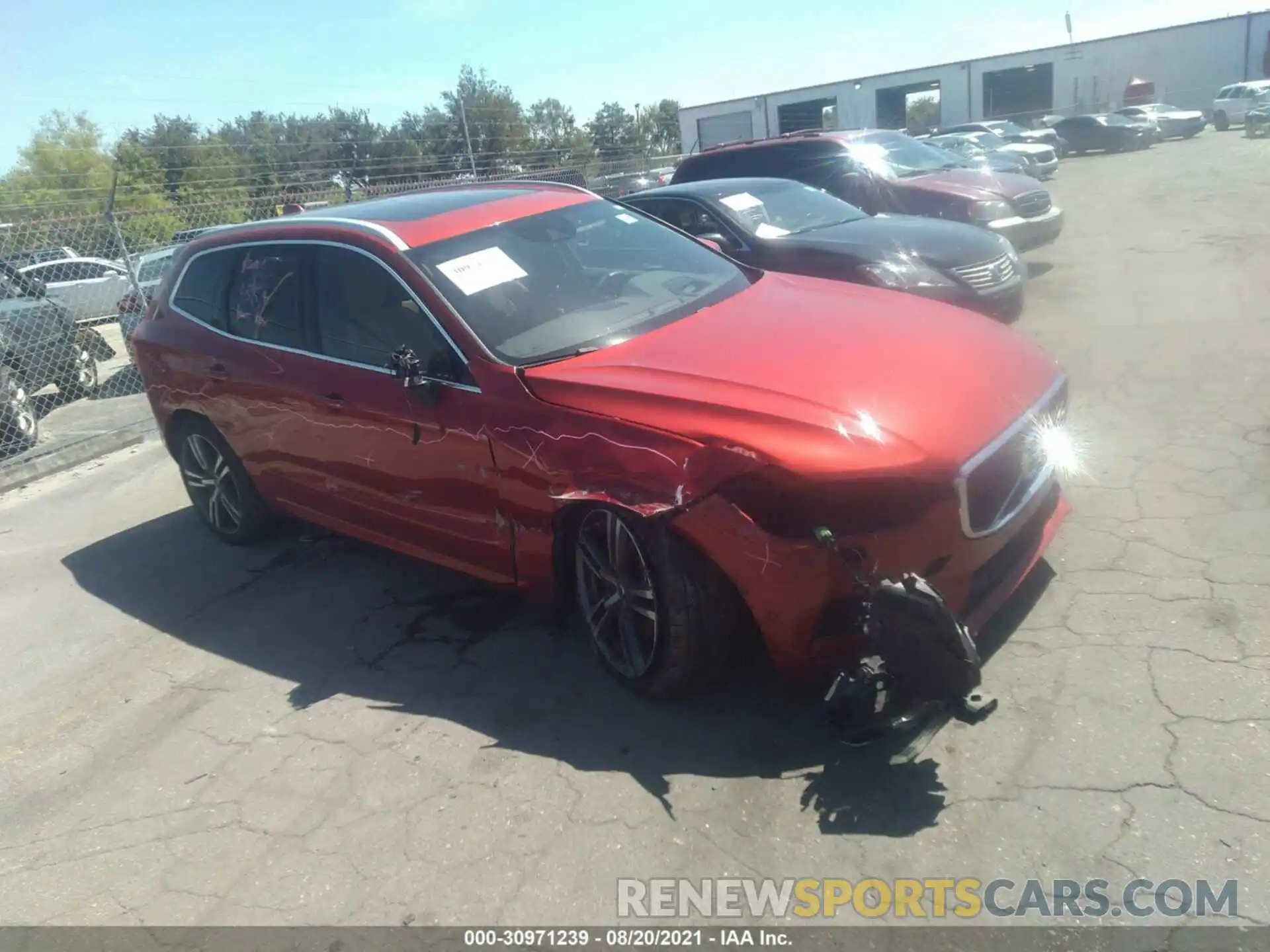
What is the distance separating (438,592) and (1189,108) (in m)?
51.8

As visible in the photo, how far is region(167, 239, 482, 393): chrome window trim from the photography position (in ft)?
12.8

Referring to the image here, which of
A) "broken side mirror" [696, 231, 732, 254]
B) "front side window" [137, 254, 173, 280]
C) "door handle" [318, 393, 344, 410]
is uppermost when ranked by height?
"front side window" [137, 254, 173, 280]

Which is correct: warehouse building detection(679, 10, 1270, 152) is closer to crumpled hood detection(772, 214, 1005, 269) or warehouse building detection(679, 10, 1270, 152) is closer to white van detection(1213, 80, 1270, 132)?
white van detection(1213, 80, 1270, 132)

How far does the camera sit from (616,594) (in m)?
3.53

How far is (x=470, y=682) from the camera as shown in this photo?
13.1 feet

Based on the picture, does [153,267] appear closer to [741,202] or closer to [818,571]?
[741,202]

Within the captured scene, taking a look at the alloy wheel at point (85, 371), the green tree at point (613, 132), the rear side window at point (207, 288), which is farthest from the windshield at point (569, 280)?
the green tree at point (613, 132)

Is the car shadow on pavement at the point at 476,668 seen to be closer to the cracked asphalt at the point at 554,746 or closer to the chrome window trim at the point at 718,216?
the cracked asphalt at the point at 554,746

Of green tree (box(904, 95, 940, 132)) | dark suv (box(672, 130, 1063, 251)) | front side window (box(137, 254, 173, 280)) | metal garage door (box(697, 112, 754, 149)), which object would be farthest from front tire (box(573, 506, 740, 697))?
green tree (box(904, 95, 940, 132))

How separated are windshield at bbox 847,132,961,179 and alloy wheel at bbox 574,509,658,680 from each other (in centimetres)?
821

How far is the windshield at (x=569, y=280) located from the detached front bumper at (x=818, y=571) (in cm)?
116

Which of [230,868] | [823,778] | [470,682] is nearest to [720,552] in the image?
[823,778]

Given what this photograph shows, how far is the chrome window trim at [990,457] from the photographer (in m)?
3.12

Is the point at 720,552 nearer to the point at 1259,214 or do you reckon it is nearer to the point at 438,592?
the point at 438,592
